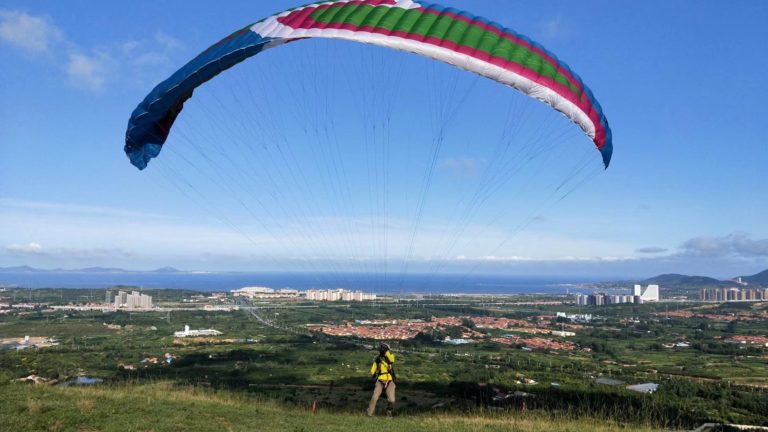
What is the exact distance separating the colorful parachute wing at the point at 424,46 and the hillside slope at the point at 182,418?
4.38 metres

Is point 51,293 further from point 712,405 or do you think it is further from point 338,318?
point 712,405

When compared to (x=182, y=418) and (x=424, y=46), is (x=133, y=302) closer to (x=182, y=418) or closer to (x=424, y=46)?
(x=182, y=418)

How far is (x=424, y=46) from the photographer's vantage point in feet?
25.0

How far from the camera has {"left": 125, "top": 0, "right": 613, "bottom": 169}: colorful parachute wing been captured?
25.1ft

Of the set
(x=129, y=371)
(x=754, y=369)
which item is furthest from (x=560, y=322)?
(x=129, y=371)

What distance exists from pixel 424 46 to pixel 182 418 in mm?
5831

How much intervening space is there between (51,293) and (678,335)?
8554cm

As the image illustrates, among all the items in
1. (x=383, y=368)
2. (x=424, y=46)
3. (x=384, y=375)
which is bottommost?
(x=384, y=375)

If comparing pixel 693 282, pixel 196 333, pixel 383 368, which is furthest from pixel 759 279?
pixel 383 368

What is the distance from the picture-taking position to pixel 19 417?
6258 mm

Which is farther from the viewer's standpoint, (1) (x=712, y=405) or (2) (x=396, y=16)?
(1) (x=712, y=405)

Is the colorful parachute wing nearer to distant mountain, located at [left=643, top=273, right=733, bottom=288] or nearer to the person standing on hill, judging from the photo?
the person standing on hill

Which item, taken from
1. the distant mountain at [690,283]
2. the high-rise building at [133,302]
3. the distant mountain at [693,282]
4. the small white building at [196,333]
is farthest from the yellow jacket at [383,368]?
the distant mountain at [693,282]

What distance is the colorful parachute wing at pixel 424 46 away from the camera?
7.65 meters
